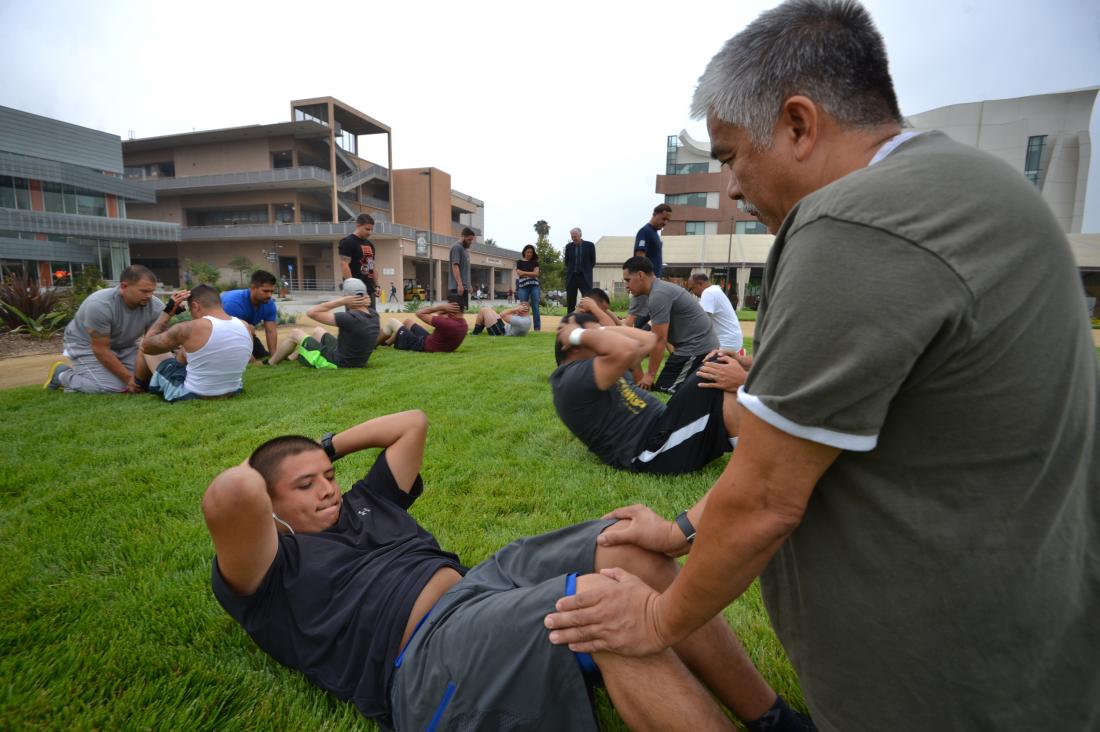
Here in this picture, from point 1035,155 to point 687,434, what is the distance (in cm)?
5590

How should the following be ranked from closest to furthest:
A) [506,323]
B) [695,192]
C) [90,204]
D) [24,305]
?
[24,305] < [506,323] < [90,204] < [695,192]

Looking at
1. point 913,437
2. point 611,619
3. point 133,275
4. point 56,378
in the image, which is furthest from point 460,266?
point 913,437

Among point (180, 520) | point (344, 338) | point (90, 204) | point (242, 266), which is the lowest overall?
point (180, 520)

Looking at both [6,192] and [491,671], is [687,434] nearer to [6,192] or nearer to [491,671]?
[491,671]

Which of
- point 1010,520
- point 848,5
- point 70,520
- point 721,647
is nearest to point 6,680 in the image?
point 70,520

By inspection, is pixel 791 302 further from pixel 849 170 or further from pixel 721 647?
pixel 721 647

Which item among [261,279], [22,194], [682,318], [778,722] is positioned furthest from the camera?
[22,194]

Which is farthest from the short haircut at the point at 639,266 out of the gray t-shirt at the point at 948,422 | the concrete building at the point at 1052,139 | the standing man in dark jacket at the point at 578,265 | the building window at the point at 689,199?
the concrete building at the point at 1052,139

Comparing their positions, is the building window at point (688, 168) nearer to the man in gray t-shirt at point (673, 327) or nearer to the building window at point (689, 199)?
the building window at point (689, 199)

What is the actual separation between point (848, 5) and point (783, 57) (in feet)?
0.62

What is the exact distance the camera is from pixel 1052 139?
41719 mm

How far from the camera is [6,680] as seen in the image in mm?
1863

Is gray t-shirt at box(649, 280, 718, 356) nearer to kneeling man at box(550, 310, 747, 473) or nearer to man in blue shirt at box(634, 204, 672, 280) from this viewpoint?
kneeling man at box(550, 310, 747, 473)

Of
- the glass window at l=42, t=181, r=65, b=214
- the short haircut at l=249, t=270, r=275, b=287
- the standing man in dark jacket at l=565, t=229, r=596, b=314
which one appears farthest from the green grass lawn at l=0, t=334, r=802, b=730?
the glass window at l=42, t=181, r=65, b=214
